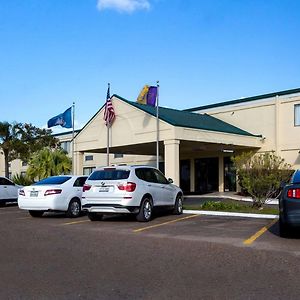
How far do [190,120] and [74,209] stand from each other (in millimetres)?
13375

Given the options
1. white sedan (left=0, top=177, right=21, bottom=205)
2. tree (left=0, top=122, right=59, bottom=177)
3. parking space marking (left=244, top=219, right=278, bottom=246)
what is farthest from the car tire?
tree (left=0, top=122, right=59, bottom=177)

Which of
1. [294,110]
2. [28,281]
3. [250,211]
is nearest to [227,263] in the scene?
[28,281]

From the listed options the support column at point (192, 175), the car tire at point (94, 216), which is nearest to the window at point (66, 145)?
the support column at point (192, 175)

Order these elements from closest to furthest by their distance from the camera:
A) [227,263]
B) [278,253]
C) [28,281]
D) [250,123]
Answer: [28,281] → [227,263] → [278,253] → [250,123]

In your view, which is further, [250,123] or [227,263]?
[250,123]

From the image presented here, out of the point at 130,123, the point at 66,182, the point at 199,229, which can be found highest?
the point at 130,123

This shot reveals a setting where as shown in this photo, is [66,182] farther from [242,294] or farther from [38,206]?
[242,294]

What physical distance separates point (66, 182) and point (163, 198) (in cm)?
349

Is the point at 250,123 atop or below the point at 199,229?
atop

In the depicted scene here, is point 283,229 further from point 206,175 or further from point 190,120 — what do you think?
point 206,175

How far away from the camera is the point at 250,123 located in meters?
31.0

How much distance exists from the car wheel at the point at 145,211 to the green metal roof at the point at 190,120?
35.2 feet

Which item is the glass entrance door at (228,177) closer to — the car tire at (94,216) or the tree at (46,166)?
the tree at (46,166)

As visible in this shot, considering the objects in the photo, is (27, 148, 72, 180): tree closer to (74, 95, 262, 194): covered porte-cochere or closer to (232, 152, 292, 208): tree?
(74, 95, 262, 194): covered porte-cochere
